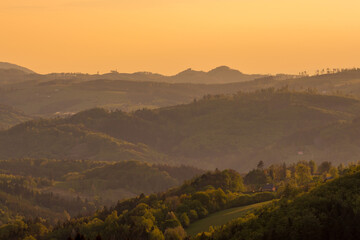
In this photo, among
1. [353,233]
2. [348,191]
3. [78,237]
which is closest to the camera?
[78,237]

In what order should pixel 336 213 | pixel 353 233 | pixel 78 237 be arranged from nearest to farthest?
1. pixel 78 237
2. pixel 353 233
3. pixel 336 213

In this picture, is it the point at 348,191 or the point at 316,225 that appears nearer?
the point at 316,225

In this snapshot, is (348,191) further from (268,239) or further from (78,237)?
(78,237)

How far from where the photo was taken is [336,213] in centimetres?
18575

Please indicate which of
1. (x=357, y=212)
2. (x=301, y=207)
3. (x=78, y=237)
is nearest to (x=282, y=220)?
(x=301, y=207)

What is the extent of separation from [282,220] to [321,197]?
12.8 m

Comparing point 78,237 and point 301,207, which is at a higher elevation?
point 78,237

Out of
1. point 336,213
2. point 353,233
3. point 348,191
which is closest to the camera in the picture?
point 353,233

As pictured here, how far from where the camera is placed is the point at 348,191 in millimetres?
199000

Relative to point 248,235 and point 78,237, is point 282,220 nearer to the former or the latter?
point 248,235

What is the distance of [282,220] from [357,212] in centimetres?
2152

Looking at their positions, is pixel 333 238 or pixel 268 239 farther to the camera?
pixel 268 239

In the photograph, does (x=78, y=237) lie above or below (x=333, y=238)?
above

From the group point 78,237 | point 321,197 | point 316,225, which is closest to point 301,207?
point 321,197
